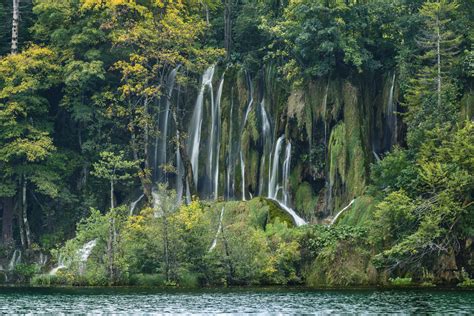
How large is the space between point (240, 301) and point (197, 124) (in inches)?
1023

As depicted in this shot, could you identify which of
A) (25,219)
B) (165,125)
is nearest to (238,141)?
(165,125)

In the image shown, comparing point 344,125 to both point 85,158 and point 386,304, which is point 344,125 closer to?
point 85,158

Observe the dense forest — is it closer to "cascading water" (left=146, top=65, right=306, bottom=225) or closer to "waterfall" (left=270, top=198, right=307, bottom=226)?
"cascading water" (left=146, top=65, right=306, bottom=225)

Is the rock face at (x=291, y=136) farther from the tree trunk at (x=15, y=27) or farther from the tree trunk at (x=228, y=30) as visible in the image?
the tree trunk at (x=15, y=27)

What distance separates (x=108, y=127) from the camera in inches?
2822

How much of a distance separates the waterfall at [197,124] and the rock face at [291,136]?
9 centimetres

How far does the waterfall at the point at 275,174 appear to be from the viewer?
210ft

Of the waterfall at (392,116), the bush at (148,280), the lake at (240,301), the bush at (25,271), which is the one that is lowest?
the lake at (240,301)

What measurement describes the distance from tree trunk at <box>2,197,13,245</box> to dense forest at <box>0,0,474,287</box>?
0.29 ft

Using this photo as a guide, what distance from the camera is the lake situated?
129ft

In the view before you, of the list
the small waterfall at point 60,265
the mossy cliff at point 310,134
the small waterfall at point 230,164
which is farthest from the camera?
A: the small waterfall at point 230,164

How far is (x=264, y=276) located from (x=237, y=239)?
228 cm

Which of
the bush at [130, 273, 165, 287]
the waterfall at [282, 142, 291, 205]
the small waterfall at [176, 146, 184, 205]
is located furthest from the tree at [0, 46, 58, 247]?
the waterfall at [282, 142, 291, 205]

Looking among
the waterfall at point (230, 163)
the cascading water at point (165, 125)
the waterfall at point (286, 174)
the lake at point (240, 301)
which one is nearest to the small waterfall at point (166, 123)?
the cascading water at point (165, 125)
